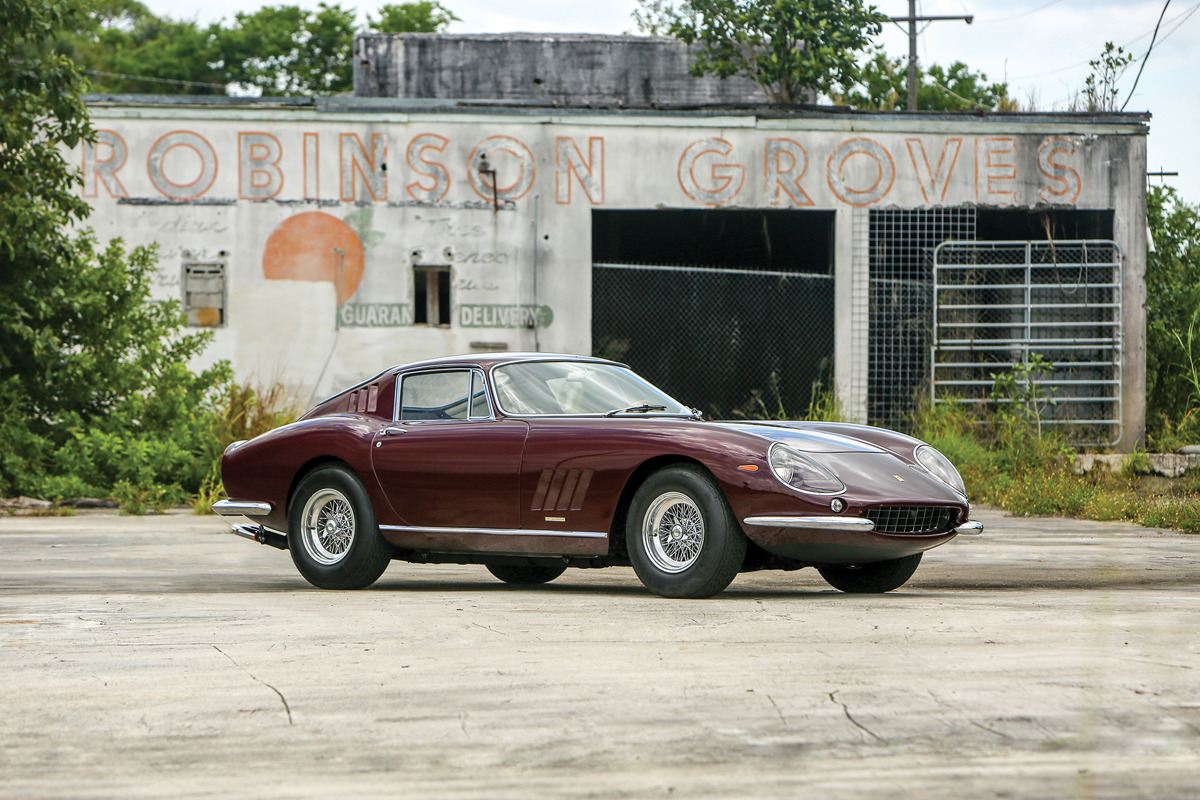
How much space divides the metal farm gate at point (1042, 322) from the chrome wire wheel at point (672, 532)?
41.9 ft

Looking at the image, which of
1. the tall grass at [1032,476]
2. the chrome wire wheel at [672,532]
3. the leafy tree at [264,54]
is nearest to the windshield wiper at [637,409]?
the chrome wire wheel at [672,532]

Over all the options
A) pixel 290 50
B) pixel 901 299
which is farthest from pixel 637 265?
pixel 290 50

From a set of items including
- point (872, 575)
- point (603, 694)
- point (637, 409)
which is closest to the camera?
point (603, 694)

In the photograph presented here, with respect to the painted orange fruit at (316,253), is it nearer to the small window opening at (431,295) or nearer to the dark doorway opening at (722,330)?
the small window opening at (431,295)

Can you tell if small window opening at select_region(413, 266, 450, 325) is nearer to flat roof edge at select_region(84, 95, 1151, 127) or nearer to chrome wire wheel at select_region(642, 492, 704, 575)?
flat roof edge at select_region(84, 95, 1151, 127)

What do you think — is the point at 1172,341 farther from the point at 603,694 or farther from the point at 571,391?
the point at 603,694

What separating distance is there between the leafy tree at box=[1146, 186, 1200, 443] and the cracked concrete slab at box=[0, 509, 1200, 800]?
1284 centimetres

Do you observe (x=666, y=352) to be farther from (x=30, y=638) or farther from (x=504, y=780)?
(x=504, y=780)

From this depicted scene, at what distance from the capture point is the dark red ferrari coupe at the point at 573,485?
6.71 meters

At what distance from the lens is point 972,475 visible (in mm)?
15750

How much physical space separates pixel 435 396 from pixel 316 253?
12.0 meters

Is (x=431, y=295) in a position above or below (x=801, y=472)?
above

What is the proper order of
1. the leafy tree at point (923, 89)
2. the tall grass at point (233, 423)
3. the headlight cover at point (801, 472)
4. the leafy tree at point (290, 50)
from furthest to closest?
the leafy tree at point (290, 50), the leafy tree at point (923, 89), the tall grass at point (233, 423), the headlight cover at point (801, 472)

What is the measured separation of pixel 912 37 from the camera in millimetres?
38094
